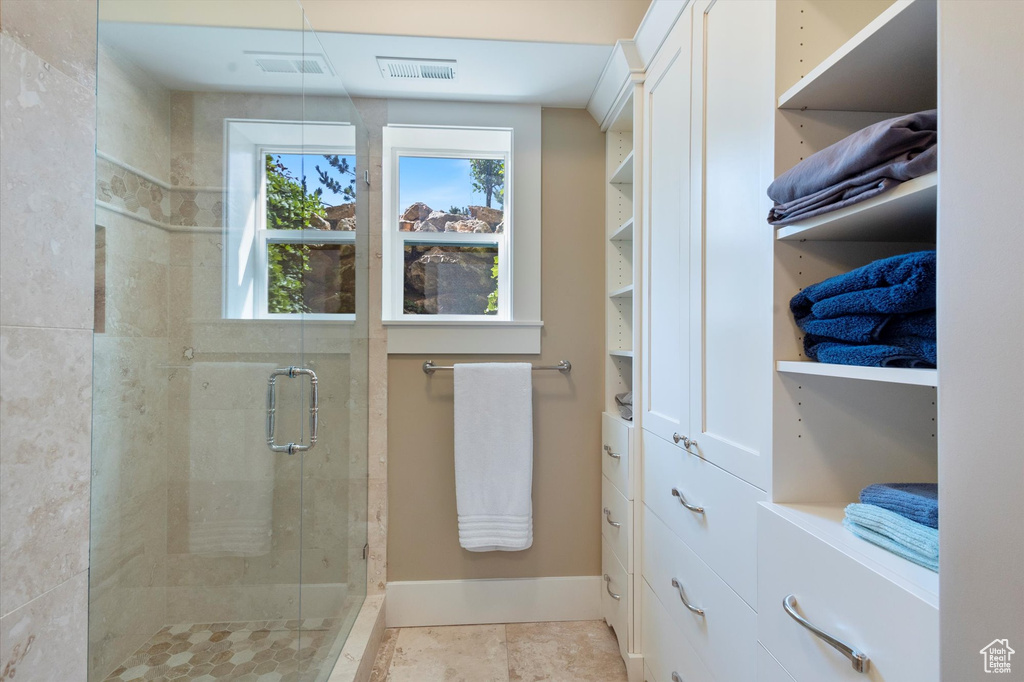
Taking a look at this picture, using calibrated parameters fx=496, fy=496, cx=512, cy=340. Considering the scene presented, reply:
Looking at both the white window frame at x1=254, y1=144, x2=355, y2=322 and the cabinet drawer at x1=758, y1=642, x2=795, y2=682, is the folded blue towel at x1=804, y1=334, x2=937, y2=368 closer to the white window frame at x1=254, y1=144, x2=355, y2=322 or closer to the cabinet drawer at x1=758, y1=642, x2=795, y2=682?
the cabinet drawer at x1=758, y1=642, x2=795, y2=682

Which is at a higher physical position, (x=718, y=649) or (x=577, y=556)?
(x=718, y=649)

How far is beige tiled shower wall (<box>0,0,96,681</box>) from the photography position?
0.65 meters

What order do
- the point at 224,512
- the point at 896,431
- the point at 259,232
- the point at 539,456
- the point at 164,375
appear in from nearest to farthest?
the point at 896,431 → the point at 164,375 → the point at 224,512 → the point at 259,232 → the point at 539,456

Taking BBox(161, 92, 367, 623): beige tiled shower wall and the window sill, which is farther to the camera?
the window sill

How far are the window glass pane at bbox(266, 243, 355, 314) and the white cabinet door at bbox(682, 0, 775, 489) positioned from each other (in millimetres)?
1081

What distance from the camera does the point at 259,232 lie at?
1236 mm

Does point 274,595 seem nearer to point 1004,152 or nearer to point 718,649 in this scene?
point 718,649

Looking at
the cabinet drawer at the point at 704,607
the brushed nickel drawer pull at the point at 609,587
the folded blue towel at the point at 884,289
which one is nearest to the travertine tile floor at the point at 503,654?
the brushed nickel drawer pull at the point at 609,587

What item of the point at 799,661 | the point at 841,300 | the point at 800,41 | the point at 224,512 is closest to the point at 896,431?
the point at 841,300

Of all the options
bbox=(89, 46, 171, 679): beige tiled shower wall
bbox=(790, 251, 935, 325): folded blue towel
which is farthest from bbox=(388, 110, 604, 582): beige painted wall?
bbox=(790, 251, 935, 325): folded blue towel

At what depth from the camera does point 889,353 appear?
0.67 metres

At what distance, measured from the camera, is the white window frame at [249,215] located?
3.73ft

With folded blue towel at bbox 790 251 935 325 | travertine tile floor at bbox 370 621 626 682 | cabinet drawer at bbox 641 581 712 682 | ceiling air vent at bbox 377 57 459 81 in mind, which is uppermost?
ceiling air vent at bbox 377 57 459 81

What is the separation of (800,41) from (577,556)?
6.20 ft
